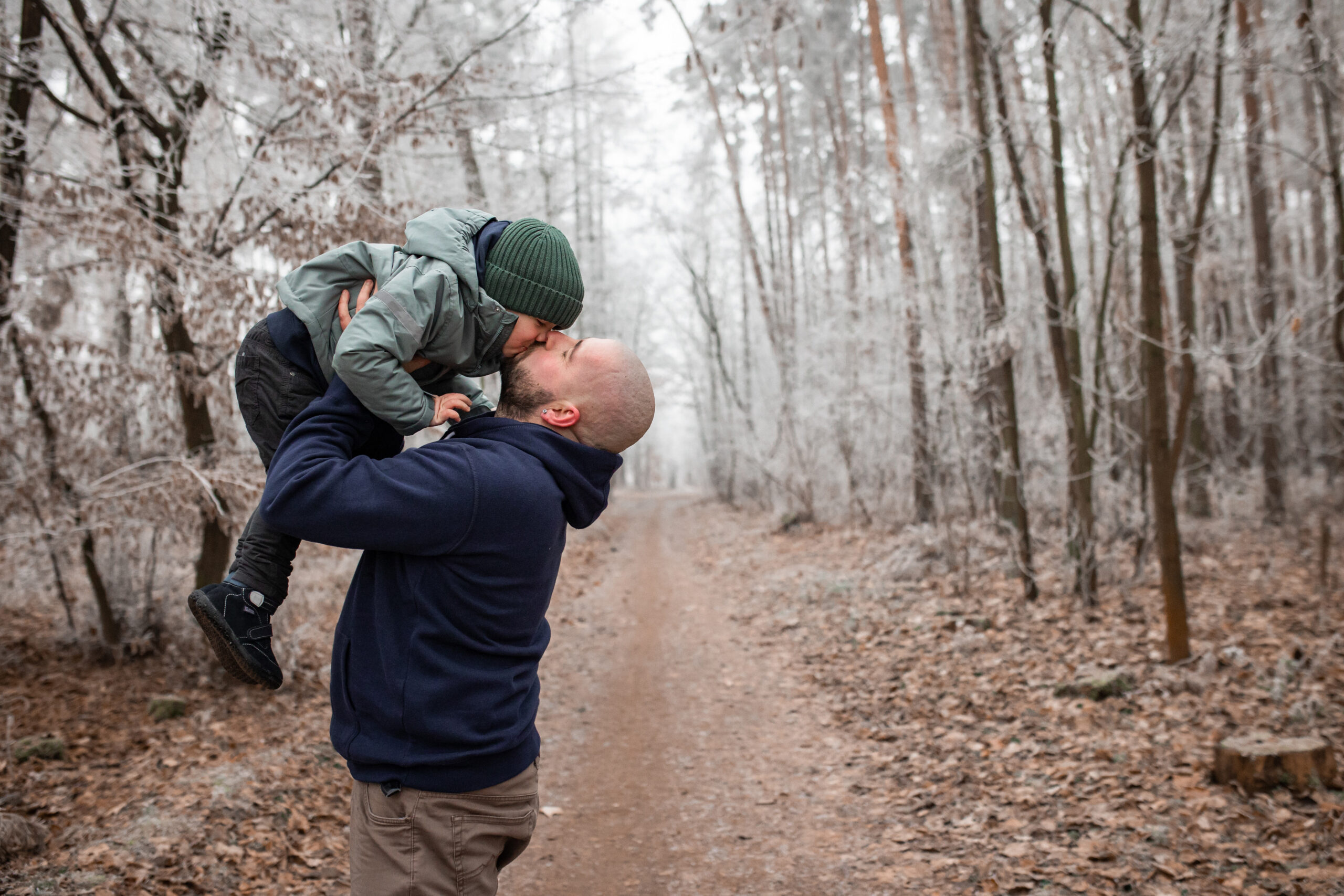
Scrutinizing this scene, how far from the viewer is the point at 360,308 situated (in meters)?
1.75

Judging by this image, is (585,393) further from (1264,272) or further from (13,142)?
(1264,272)

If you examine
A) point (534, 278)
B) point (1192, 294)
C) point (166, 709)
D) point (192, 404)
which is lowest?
point (166, 709)

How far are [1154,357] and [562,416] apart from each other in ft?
16.5

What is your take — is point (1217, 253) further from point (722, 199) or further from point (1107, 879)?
point (1107, 879)

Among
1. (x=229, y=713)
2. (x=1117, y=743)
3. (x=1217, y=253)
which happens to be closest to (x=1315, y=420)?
(x=1217, y=253)

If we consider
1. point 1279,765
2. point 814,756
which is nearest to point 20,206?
point 814,756

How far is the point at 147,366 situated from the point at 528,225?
15.5 ft

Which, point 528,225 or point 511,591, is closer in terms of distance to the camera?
point 511,591

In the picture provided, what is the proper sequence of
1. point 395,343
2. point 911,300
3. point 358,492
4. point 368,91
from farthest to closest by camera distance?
point 911,300 < point 368,91 < point 395,343 < point 358,492

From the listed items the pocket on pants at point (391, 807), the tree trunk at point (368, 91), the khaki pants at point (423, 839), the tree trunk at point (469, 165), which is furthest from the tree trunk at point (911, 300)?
the pocket on pants at point (391, 807)

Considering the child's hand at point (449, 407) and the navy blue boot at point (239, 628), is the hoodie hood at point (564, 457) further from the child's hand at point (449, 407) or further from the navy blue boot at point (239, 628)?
the navy blue boot at point (239, 628)

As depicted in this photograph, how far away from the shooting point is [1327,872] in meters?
3.36

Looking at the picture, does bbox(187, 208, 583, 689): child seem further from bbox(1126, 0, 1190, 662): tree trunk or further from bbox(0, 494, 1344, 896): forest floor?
bbox(1126, 0, 1190, 662): tree trunk

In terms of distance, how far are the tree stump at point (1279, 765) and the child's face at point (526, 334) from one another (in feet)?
14.3
